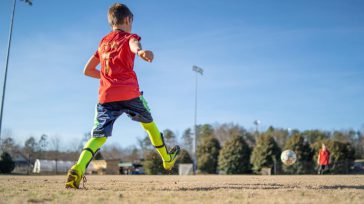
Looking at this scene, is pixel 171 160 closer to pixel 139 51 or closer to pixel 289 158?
pixel 139 51

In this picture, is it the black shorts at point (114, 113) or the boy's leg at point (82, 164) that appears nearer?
the boy's leg at point (82, 164)

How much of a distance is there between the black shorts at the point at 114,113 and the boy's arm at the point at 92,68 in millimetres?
817

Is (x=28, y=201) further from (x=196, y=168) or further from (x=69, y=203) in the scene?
(x=196, y=168)

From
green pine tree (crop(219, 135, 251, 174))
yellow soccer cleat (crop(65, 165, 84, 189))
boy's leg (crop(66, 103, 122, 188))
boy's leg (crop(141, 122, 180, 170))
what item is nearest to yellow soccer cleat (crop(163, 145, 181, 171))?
boy's leg (crop(141, 122, 180, 170))

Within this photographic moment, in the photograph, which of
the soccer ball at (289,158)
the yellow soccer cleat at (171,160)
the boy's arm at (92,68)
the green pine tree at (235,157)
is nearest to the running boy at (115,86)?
the boy's arm at (92,68)

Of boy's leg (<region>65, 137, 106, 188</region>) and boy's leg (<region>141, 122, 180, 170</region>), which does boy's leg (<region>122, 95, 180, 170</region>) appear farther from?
boy's leg (<region>65, 137, 106, 188</region>)

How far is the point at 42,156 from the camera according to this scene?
55.3 meters

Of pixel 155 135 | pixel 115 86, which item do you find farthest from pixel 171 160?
pixel 115 86

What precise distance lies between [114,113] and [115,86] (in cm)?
38

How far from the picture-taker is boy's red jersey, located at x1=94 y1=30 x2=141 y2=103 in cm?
468

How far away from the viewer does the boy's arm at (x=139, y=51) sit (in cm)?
415

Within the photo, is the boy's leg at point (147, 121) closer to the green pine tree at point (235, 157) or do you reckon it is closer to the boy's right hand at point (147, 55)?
the boy's right hand at point (147, 55)

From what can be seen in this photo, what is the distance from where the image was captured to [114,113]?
4.75m

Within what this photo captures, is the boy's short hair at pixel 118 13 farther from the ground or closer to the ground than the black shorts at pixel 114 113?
farther from the ground
